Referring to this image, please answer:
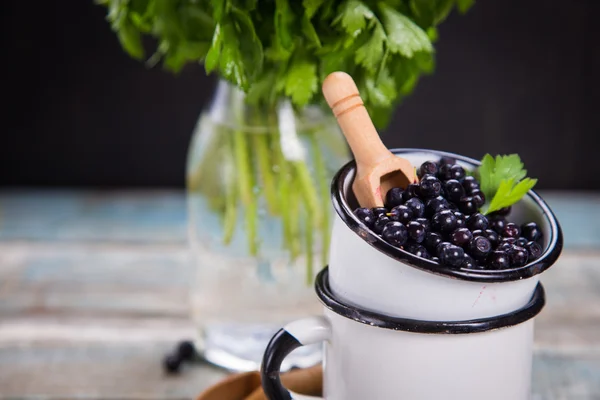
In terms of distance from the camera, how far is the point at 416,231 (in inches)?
17.1

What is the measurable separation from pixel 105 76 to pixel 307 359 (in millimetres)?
796

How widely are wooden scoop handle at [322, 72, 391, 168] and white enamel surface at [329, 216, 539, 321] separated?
0.06 meters

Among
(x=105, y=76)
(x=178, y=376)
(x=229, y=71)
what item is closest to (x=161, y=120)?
(x=105, y=76)

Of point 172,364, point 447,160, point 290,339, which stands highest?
point 447,160

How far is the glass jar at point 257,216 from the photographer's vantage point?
2.38 feet

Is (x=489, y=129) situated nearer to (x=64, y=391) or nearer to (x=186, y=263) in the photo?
(x=186, y=263)

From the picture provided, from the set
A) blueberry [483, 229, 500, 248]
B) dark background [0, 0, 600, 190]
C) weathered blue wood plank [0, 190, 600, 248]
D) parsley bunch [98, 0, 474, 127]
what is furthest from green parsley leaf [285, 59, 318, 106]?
dark background [0, 0, 600, 190]

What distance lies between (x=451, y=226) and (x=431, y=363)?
Result: 0.26ft

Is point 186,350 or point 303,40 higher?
point 303,40

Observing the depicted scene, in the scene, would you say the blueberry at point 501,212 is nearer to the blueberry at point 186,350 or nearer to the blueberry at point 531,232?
the blueberry at point 531,232

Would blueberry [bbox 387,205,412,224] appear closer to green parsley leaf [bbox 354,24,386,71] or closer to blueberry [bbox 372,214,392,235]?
blueberry [bbox 372,214,392,235]

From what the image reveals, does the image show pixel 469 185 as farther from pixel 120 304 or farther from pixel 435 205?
pixel 120 304

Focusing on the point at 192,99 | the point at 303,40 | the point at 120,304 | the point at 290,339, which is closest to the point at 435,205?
the point at 290,339

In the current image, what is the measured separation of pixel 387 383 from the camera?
0.45 metres
